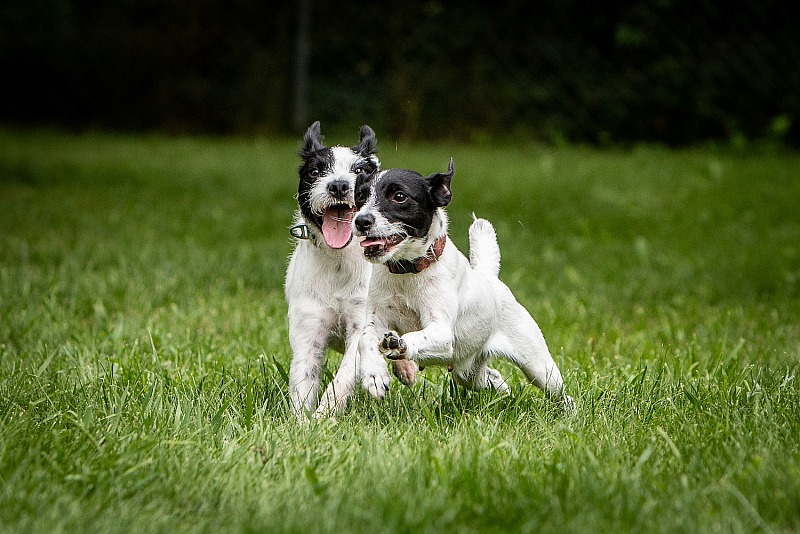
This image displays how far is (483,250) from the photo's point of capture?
3.62 meters

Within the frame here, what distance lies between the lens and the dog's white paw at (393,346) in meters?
2.87

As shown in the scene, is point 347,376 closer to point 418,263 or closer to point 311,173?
point 418,263

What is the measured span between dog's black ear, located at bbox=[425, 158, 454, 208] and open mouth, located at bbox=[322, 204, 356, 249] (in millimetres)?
400

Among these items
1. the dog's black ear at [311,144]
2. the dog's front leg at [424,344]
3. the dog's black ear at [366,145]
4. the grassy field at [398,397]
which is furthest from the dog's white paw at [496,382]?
the dog's black ear at [311,144]

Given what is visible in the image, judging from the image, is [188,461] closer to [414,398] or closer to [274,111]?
[414,398]

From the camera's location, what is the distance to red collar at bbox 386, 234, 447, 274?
312cm

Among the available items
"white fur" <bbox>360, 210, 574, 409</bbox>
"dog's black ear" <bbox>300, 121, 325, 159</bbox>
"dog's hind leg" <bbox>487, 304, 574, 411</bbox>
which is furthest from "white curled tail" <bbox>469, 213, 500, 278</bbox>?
"dog's black ear" <bbox>300, 121, 325, 159</bbox>

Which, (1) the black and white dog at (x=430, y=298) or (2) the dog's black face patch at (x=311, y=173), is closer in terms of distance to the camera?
(1) the black and white dog at (x=430, y=298)

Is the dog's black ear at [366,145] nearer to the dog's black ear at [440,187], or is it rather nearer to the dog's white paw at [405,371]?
the dog's black ear at [440,187]

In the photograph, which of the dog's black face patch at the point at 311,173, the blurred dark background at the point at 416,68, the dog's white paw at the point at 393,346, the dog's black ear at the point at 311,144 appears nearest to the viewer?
the dog's white paw at the point at 393,346

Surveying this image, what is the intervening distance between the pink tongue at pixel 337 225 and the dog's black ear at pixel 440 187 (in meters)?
0.42

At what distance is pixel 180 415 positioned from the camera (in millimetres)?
3014

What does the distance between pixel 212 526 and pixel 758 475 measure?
138cm

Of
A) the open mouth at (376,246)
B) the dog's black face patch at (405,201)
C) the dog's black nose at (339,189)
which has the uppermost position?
the dog's black face patch at (405,201)
